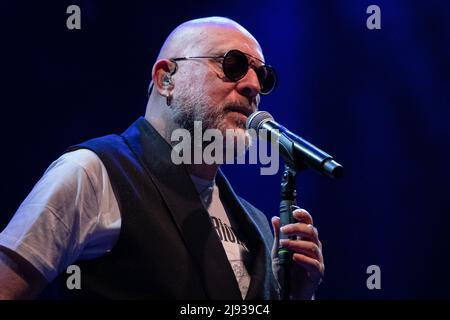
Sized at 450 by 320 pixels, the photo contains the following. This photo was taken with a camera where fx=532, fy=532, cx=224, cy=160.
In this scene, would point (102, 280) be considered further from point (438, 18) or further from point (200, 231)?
point (438, 18)

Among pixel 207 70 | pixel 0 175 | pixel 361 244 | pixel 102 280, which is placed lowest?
pixel 361 244

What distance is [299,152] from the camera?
1.51 metres

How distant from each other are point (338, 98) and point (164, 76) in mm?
1248

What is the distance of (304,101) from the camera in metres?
3.08

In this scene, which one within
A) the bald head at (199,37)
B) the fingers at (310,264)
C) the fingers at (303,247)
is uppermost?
the bald head at (199,37)

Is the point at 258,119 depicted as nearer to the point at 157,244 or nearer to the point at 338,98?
the point at 157,244

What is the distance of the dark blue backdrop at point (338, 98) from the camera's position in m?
2.58

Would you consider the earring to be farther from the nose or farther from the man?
the nose

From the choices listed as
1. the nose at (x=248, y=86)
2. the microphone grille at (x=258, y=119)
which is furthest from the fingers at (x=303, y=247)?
the nose at (x=248, y=86)

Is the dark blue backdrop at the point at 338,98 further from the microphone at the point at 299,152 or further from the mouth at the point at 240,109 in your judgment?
the microphone at the point at 299,152

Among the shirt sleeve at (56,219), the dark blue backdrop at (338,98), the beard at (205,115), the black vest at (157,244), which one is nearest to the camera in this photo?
the shirt sleeve at (56,219)

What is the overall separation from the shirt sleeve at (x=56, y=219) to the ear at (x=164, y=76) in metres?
0.61
